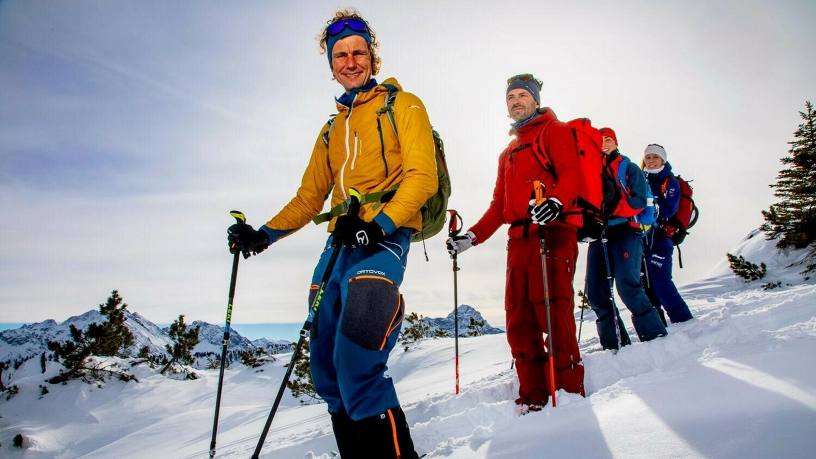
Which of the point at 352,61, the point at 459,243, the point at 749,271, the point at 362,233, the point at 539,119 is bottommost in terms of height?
the point at 749,271

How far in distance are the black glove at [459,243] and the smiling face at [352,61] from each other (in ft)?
5.81

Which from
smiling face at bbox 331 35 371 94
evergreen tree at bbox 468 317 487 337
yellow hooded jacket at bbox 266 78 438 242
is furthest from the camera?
evergreen tree at bbox 468 317 487 337

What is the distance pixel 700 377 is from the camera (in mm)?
2721

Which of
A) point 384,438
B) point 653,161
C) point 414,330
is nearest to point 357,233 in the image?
point 384,438

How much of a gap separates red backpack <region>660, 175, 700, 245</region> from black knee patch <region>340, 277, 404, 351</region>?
617 centimetres

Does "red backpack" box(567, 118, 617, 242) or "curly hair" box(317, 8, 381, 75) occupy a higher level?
"curly hair" box(317, 8, 381, 75)

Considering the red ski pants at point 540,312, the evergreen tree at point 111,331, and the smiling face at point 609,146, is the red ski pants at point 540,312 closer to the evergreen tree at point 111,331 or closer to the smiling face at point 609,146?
the smiling face at point 609,146

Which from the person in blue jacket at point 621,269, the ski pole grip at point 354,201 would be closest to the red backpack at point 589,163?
the person in blue jacket at point 621,269

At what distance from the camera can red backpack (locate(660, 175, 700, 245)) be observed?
6.89 m

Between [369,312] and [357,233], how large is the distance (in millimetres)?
429

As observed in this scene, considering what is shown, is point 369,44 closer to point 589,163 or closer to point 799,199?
point 589,163

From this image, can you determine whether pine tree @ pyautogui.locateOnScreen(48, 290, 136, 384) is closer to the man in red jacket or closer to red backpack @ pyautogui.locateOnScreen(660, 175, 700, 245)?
the man in red jacket

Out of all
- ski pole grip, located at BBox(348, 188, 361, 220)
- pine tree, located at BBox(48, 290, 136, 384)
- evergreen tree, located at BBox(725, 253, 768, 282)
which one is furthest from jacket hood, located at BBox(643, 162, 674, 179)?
pine tree, located at BBox(48, 290, 136, 384)

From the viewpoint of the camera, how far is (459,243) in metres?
4.07
